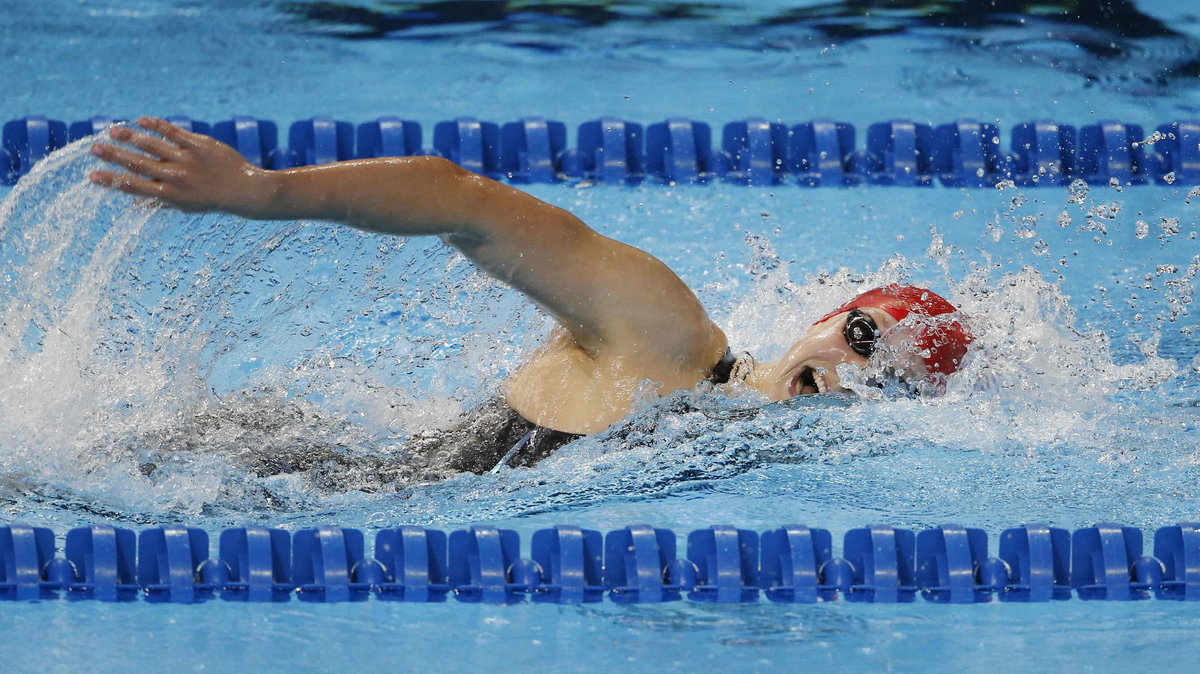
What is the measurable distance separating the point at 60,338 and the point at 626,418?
115cm

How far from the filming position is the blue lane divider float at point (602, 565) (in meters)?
2.38

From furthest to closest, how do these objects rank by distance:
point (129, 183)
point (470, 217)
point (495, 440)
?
point (495, 440) → point (470, 217) → point (129, 183)

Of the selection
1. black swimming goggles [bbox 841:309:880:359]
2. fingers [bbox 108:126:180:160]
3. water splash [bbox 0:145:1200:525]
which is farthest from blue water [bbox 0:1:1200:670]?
fingers [bbox 108:126:180:160]

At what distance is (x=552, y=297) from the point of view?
222 cm

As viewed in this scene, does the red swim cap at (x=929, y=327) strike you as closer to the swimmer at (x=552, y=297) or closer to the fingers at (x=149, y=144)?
the swimmer at (x=552, y=297)

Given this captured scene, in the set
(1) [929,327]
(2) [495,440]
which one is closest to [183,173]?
(2) [495,440]

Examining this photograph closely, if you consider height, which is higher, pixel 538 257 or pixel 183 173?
pixel 183 173

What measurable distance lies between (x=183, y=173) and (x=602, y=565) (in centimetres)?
103

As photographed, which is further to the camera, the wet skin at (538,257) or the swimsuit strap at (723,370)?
the swimsuit strap at (723,370)

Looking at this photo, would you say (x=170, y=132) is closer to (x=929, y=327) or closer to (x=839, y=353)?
(x=839, y=353)

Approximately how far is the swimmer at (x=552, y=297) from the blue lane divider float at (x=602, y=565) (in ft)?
0.70

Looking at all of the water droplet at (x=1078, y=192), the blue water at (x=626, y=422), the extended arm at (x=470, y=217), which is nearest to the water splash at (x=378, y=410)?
the blue water at (x=626, y=422)

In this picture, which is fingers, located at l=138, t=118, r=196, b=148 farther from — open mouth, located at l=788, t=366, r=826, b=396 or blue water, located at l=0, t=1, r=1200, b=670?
open mouth, located at l=788, t=366, r=826, b=396

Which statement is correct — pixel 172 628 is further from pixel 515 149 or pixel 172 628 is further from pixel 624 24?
pixel 624 24
